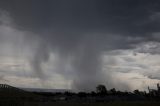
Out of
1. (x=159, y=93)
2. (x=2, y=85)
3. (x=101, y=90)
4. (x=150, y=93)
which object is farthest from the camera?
(x=101, y=90)

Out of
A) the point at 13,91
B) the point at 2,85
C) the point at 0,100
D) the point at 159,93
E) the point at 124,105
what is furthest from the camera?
the point at 159,93

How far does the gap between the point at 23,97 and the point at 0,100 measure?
45.0ft

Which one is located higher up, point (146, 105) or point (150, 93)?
point (150, 93)

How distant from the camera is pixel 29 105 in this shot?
63406mm

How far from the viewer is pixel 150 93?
489 feet

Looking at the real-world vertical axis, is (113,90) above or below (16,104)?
above

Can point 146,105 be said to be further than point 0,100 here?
Yes

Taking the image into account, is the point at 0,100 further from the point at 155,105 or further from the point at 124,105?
the point at 155,105

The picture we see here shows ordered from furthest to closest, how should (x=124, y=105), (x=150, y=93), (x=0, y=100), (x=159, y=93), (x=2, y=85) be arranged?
1. (x=150, y=93)
2. (x=159, y=93)
3. (x=124, y=105)
4. (x=2, y=85)
5. (x=0, y=100)

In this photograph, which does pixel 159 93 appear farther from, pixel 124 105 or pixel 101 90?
pixel 124 105

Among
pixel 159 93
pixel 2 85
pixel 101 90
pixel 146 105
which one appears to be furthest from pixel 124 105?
pixel 101 90

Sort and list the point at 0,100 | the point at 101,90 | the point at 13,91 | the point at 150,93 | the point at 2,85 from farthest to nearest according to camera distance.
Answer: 1. the point at 101,90
2. the point at 150,93
3. the point at 13,91
4. the point at 2,85
5. the point at 0,100

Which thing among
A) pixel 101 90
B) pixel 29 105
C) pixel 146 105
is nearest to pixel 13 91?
pixel 29 105

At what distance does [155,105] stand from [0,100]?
132ft
